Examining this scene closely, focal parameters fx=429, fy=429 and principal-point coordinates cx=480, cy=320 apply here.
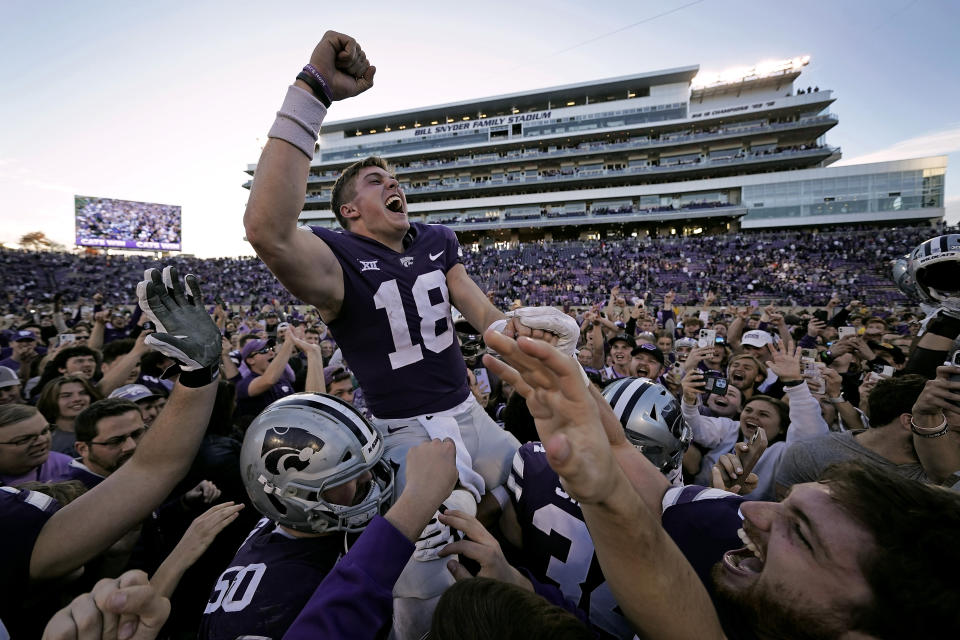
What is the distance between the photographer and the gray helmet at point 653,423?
93.2 inches

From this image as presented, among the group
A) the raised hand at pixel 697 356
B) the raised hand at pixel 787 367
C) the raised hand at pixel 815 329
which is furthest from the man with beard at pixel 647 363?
the raised hand at pixel 815 329

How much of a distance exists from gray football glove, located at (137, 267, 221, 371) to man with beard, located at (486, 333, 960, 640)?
1.35m

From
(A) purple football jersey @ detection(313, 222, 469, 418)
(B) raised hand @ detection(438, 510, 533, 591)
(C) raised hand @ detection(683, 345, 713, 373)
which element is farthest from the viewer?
(C) raised hand @ detection(683, 345, 713, 373)

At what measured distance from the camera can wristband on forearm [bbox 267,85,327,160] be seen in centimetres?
162

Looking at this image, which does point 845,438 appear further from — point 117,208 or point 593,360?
point 117,208

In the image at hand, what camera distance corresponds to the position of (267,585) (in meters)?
1.58

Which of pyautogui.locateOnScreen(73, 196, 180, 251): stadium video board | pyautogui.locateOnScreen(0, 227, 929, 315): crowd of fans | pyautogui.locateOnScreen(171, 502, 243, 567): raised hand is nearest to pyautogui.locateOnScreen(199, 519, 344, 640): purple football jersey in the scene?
pyautogui.locateOnScreen(171, 502, 243, 567): raised hand

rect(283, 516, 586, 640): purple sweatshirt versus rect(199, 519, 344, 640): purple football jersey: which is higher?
rect(283, 516, 586, 640): purple sweatshirt

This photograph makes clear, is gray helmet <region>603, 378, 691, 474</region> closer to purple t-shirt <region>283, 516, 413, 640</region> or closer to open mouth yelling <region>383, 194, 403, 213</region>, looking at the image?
purple t-shirt <region>283, 516, 413, 640</region>

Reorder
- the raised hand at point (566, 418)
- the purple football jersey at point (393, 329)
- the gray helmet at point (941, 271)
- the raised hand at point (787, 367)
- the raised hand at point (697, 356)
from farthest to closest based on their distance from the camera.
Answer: the raised hand at point (697, 356)
the raised hand at point (787, 367)
the gray helmet at point (941, 271)
the purple football jersey at point (393, 329)
the raised hand at point (566, 418)

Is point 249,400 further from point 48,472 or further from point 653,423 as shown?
point 653,423

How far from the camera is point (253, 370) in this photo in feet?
18.9

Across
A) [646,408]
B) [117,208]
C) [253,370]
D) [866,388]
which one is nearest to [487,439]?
[646,408]

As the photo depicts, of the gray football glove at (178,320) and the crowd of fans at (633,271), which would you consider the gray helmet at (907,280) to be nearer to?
the gray football glove at (178,320)
